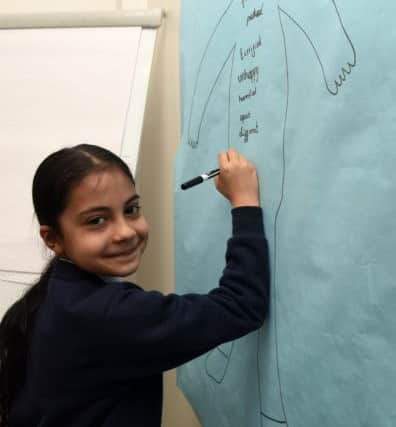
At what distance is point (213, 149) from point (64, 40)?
569mm

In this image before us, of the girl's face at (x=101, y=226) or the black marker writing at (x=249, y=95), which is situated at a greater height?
the black marker writing at (x=249, y=95)

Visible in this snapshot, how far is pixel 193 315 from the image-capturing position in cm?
51

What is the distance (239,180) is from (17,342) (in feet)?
1.40

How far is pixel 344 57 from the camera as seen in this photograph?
39 cm

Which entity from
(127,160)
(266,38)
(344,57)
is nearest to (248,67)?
(266,38)

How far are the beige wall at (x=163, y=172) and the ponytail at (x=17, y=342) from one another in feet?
1.41

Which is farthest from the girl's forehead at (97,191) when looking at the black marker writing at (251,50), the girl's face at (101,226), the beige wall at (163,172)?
the beige wall at (163,172)

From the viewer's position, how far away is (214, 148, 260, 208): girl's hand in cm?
55

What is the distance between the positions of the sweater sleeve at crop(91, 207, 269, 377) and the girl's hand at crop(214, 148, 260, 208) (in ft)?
0.06

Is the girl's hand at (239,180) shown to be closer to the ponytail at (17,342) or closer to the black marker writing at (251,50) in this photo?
the black marker writing at (251,50)

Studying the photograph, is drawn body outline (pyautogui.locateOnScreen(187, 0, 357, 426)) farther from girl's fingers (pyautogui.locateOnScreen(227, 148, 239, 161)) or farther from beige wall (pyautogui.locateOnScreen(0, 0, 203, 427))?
beige wall (pyautogui.locateOnScreen(0, 0, 203, 427))

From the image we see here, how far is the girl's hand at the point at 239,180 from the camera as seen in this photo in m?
0.55

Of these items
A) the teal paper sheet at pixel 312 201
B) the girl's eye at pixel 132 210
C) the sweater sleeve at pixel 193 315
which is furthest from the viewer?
the girl's eye at pixel 132 210

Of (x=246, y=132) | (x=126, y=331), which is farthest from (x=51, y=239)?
(x=246, y=132)
